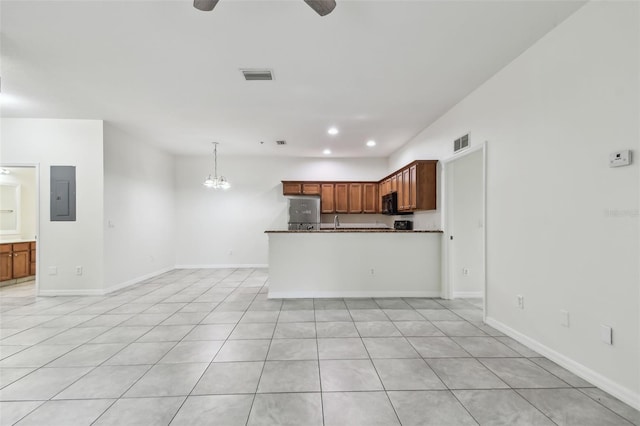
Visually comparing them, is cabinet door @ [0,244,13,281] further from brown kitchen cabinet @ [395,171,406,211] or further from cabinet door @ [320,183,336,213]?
brown kitchen cabinet @ [395,171,406,211]

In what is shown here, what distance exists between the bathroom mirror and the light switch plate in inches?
370

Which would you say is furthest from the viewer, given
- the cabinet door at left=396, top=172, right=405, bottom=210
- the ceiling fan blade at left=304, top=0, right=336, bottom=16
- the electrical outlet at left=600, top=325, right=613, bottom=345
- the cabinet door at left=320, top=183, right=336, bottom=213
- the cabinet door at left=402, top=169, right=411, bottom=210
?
the cabinet door at left=320, top=183, right=336, bottom=213

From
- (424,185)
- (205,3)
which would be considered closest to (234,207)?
(424,185)

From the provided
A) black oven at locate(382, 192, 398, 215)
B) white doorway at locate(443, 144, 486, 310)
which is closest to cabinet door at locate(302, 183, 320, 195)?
black oven at locate(382, 192, 398, 215)

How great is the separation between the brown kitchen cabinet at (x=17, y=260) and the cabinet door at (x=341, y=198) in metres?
6.65

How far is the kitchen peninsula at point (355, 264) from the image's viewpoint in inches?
175

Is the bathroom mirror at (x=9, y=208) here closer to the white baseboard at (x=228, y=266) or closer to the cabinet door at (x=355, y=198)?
the white baseboard at (x=228, y=266)

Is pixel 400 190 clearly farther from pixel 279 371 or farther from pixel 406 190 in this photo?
pixel 279 371

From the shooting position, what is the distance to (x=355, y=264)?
177 inches

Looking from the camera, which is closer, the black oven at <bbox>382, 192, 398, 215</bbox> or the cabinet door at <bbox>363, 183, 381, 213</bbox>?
the black oven at <bbox>382, 192, 398, 215</bbox>

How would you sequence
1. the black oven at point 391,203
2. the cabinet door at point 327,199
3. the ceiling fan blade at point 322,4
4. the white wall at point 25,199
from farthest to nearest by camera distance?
1. the cabinet door at point 327,199
2. the white wall at point 25,199
3. the black oven at point 391,203
4. the ceiling fan blade at point 322,4

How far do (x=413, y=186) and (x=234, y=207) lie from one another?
4656 mm

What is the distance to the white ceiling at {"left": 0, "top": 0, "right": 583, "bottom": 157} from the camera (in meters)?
2.20

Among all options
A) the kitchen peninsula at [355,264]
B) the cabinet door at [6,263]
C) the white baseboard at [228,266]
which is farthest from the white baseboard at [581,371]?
the cabinet door at [6,263]
